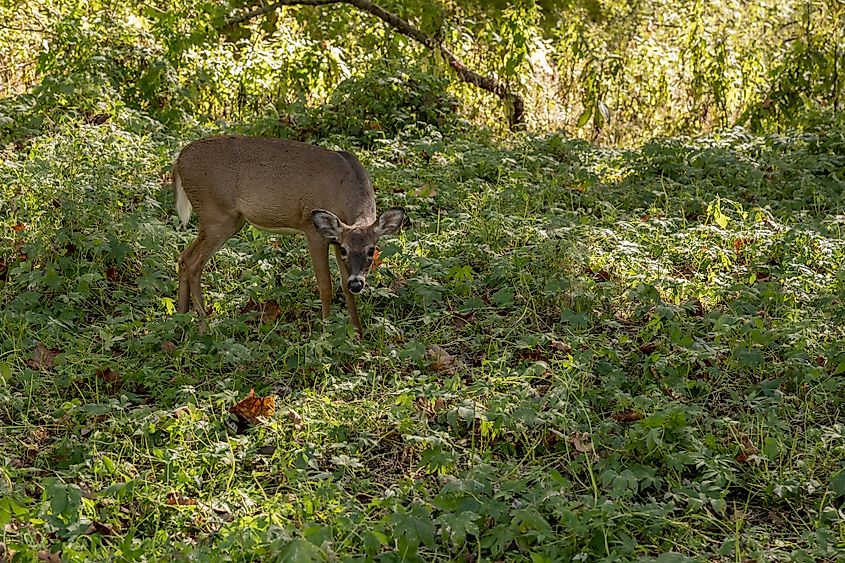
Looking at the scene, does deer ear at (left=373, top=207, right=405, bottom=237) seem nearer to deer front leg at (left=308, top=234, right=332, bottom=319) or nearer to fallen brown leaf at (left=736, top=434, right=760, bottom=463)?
deer front leg at (left=308, top=234, right=332, bottom=319)

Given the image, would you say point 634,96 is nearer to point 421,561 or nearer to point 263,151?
point 263,151

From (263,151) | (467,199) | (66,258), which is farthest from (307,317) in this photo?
(467,199)

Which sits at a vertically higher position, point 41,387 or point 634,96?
point 634,96

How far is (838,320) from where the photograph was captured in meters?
5.81

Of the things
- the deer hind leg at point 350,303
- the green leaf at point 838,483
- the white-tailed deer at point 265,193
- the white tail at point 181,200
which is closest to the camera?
the green leaf at point 838,483

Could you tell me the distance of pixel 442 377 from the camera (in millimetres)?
5496

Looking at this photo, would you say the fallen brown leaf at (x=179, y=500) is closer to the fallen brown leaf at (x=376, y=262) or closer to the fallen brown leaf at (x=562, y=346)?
the fallen brown leaf at (x=562, y=346)

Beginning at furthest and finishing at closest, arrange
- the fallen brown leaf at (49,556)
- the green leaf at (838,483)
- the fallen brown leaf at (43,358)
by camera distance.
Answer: the fallen brown leaf at (43,358) → the green leaf at (838,483) → the fallen brown leaf at (49,556)

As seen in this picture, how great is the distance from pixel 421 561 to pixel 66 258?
3592 millimetres

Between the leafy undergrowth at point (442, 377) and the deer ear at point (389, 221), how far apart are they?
0.24m

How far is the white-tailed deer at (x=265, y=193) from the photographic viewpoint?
637 cm

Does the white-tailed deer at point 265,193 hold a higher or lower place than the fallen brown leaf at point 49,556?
higher

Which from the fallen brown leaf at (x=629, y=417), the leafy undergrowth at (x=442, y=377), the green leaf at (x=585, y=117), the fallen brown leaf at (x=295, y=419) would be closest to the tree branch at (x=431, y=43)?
the green leaf at (x=585, y=117)

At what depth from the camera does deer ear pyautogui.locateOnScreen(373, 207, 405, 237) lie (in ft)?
19.9
